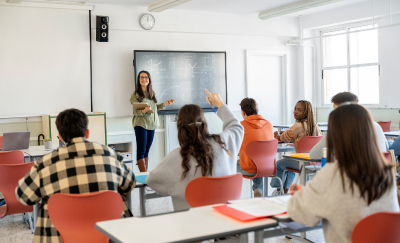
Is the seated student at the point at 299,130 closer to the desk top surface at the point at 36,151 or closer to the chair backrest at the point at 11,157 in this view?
the desk top surface at the point at 36,151

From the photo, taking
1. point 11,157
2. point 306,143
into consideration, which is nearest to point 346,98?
point 306,143

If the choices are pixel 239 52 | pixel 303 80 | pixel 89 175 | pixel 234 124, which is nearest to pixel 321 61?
pixel 303 80

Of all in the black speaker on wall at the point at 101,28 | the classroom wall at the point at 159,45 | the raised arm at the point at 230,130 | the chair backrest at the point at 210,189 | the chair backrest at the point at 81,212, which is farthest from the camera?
the classroom wall at the point at 159,45

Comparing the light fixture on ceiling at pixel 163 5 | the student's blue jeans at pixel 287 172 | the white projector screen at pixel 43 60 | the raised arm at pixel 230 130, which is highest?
the light fixture on ceiling at pixel 163 5

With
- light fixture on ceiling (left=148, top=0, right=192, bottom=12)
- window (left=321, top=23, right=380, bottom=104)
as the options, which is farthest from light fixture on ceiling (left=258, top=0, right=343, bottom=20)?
light fixture on ceiling (left=148, top=0, right=192, bottom=12)

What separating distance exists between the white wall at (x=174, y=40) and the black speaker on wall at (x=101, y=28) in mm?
140

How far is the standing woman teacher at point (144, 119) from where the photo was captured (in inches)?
229

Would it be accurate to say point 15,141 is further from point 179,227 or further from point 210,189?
point 179,227

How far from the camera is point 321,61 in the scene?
327 inches

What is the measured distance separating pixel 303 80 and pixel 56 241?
6973 mm

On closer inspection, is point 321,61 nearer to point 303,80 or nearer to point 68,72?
point 303,80

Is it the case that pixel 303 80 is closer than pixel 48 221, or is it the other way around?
pixel 48 221

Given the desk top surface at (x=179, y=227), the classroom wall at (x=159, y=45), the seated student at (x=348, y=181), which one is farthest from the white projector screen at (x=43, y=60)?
the seated student at (x=348, y=181)

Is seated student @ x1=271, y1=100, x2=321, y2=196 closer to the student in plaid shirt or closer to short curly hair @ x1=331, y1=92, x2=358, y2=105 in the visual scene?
short curly hair @ x1=331, y1=92, x2=358, y2=105
